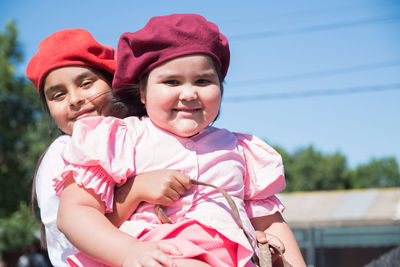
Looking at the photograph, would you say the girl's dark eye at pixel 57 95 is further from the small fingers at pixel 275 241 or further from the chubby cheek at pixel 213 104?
the small fingers at pixel 275 241

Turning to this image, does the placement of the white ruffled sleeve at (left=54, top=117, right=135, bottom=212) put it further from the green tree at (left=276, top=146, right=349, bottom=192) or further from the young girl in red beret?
the green tree at (left=276, top=146, right=349, bottom=192)

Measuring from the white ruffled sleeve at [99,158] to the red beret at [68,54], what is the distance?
2.50ft

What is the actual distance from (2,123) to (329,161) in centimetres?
4108

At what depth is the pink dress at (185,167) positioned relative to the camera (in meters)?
1.71

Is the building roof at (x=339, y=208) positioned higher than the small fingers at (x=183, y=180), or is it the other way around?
the small fingers at (x=183, y=180)

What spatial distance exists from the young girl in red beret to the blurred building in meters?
8.64

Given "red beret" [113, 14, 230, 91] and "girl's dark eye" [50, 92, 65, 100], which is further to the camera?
"girl's dark eye" [50, 92, 65, 100]

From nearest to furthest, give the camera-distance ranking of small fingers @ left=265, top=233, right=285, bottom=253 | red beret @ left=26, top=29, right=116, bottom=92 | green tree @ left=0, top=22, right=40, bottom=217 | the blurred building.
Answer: small fingers @ left=265, top=233, right=285, bottom=253 → red beret @ left=26, top=29, right=116, bottom=92 → the blurred building → green tree @ left=0, top=22, right=40, bottom=217

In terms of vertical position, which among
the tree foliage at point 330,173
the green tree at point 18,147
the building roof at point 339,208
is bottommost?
the tree foliage at point 330,173

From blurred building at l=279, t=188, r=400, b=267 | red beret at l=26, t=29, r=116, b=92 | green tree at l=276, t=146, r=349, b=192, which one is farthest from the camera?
green tree at l=276, t=146, r=349, b=192

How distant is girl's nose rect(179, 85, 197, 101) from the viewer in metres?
1.78

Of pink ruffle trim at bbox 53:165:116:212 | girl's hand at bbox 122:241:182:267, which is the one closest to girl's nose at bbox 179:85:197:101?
pink ruffle trim at bbox 53:165:116:212

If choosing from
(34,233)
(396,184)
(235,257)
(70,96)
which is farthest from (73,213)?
(396,184)

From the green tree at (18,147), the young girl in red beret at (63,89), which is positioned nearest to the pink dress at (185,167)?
the young girl in red beret at (63,89)
